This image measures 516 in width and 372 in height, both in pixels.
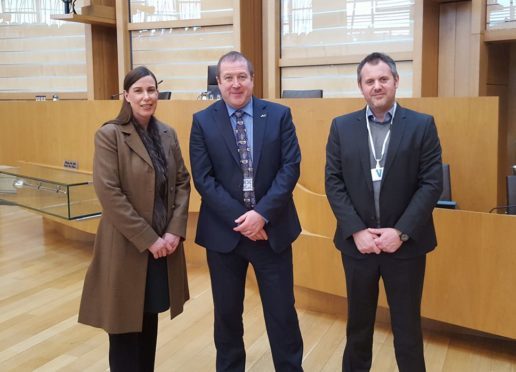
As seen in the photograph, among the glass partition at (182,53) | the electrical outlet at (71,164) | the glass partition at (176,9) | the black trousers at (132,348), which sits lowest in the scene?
the black trousers at (132,348)

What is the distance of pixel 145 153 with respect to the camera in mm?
2164

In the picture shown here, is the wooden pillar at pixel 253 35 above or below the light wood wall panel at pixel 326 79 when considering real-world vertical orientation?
above

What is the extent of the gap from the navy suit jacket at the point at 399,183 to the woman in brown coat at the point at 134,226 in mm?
653

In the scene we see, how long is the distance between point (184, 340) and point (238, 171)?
1382 millimetres

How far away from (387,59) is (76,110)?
147 inches

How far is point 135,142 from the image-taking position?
2.16 metres

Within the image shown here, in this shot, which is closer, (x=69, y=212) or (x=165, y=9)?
(x=69, y=212)

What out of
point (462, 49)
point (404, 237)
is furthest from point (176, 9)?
point (404, 237)

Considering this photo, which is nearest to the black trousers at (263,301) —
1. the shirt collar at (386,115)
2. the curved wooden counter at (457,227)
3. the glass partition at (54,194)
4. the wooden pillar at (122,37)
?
the shirt collar at (386,115)

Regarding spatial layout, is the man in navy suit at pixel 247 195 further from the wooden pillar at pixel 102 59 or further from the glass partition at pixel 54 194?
the wooden pillar at pixel 102 59

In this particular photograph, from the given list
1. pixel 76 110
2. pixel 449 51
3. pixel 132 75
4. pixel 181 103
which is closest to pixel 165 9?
pixel 76 110

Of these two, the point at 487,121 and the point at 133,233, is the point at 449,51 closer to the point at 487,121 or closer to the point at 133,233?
the point at 487,121

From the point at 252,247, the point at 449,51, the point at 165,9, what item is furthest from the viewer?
the point at 165,9

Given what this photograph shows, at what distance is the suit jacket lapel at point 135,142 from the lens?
215 cm
